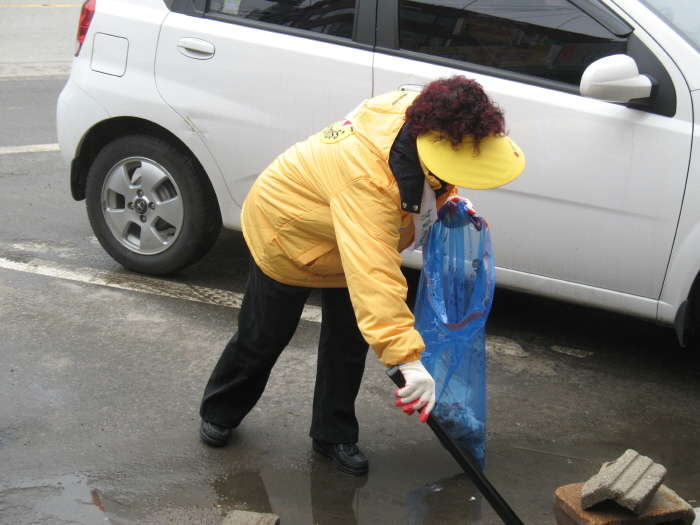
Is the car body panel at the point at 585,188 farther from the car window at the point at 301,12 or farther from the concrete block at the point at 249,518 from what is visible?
the concrete block at the point at 249,518

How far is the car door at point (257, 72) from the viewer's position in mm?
3766

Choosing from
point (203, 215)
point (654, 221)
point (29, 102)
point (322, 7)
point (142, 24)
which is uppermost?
point (322, 7)

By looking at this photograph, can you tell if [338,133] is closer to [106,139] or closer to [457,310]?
[457,310]

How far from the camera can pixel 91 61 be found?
421 cm

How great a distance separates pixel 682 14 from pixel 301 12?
1.70m

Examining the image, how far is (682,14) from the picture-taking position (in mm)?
3453

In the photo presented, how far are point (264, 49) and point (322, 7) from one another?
342 mm

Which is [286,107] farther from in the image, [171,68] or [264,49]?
[171,68]

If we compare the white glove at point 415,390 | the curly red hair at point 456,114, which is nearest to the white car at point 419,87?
the curly red hair at point 456,114

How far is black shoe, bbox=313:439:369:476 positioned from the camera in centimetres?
296

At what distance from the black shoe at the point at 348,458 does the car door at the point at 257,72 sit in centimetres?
153

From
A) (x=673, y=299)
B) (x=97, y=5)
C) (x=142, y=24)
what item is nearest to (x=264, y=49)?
(x=142, y=24)

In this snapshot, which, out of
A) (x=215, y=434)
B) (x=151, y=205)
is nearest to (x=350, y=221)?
(x=215, y=434)

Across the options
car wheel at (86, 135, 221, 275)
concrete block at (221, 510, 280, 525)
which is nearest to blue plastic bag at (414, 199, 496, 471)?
concrete block at (221, 510, 280, 525)
